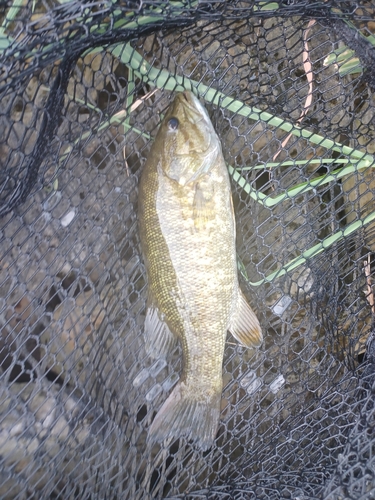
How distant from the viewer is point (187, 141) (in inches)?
66.7

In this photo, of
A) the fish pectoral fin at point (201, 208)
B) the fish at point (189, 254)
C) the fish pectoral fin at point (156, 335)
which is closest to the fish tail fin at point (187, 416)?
the fish at point (189, 254)

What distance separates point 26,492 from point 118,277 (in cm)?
115

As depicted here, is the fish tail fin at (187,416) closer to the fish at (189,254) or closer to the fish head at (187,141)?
the fish at (189,254)

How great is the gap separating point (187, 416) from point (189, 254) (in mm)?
748

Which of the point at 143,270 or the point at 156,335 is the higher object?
the point at 143,270

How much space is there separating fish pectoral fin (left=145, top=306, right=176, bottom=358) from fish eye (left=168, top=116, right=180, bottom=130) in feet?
2.62

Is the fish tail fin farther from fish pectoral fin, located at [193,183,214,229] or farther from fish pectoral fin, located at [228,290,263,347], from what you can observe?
A: fish pectoral fin, located at [193,183,214,229]

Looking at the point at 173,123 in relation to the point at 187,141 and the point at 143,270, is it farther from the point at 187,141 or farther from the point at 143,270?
the point at 143,270

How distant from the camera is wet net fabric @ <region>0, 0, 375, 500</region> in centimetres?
183

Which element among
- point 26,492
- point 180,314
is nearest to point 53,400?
point 26,492

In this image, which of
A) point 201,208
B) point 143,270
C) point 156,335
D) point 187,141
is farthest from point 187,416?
point 187,141

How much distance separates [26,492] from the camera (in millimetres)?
1947

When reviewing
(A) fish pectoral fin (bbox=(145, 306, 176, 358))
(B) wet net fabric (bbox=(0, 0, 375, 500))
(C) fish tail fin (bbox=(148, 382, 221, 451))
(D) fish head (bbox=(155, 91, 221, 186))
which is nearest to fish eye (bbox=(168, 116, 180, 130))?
(D) fish head (bbox=(155, 91, 221, 186))

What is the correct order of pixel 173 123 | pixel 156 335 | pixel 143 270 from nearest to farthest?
pixel 173 123, pixel 156 335, pixel 143 270
